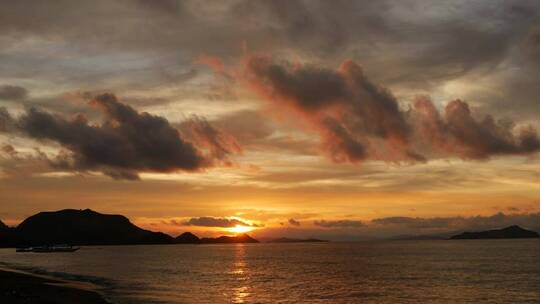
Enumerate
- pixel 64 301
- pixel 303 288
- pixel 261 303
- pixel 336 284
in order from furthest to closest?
pixel 336 284, pixel 303 288, pixel 261 303, pixel 64 301

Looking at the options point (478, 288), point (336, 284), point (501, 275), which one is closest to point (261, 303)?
point (336, 284)

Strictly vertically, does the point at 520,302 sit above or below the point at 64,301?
below

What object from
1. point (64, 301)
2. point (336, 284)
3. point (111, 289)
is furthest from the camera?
point (336, 284)

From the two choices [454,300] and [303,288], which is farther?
[303,288]

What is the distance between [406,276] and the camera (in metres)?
121

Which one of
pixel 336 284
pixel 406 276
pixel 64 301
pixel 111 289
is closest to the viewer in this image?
pixel 64 301

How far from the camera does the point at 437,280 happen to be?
10956 cm

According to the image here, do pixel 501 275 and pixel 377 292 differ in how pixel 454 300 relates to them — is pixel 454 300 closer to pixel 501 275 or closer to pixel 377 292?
pixel 377 292

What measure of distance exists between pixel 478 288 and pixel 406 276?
2754 cm

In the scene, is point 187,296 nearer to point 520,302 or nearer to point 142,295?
point 142,295

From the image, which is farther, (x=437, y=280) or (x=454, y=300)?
(x=437, y=280)

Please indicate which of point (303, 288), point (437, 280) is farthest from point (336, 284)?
point (437, 280)

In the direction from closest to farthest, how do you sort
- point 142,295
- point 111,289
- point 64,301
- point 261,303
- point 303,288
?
point 64,301 < point 261,303 < point 142,295 < point 111,289 < point 303,288

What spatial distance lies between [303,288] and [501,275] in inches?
2196
